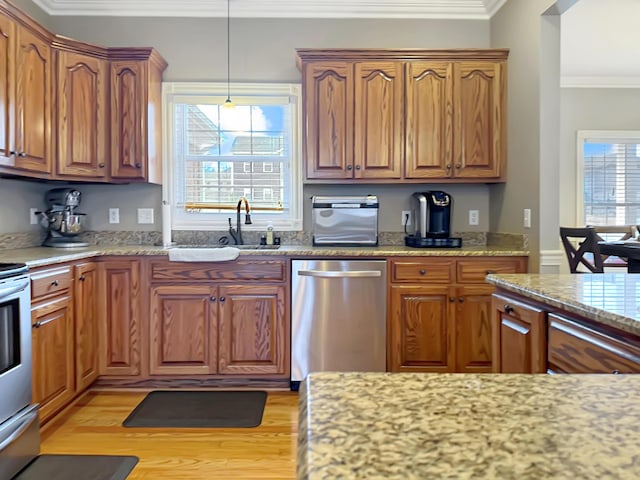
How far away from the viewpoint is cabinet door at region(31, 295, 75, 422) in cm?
227

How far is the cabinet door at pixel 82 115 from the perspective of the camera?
2932mm

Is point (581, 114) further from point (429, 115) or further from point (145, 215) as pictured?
point (145, 215)

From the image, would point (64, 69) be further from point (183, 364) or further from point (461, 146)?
point (461, 146)

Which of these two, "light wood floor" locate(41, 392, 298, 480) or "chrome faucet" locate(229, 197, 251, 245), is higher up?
"chrome faucet" locate(229, 197, 251, 245)

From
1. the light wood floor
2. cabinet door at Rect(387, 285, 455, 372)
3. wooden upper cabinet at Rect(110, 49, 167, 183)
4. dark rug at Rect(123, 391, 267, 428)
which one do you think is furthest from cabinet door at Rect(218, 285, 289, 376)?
wooden upper cabinet at Rect(110, 49, 167, 183)

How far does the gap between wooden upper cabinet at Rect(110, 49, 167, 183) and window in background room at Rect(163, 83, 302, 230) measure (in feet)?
1.15

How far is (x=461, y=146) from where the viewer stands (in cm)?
324

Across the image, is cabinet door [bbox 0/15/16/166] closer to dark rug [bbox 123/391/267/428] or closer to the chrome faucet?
the chrome faucet

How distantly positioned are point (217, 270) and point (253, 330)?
1.48 feet

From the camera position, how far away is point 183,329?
2.92 m

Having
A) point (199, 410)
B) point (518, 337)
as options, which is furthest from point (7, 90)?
point (518, 337)

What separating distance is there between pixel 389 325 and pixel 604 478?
2524 millimetres

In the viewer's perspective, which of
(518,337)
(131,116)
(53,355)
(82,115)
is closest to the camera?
(518,337)

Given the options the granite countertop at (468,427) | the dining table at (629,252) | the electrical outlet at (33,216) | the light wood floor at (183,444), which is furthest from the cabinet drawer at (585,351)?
the electrical outlet at (33,216)
